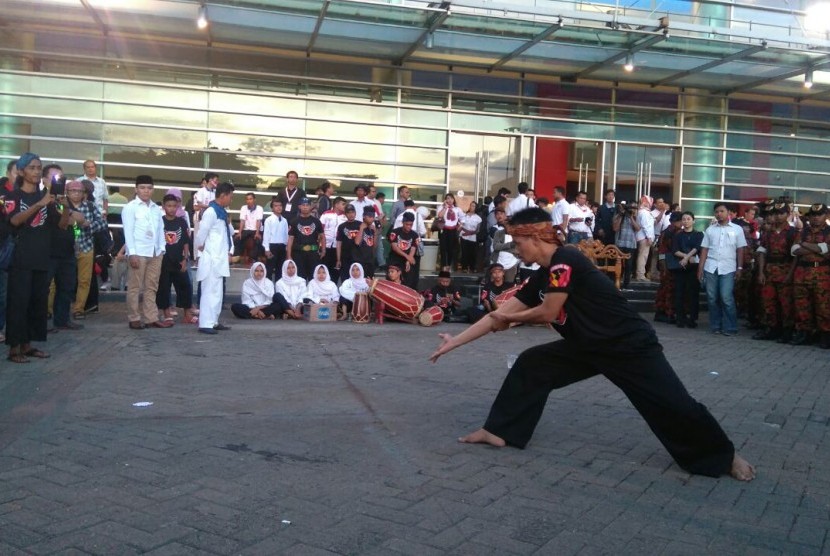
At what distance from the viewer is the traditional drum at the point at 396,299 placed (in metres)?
12.9

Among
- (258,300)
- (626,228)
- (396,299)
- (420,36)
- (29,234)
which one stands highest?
(420,36)

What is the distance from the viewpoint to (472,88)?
63.0 ft

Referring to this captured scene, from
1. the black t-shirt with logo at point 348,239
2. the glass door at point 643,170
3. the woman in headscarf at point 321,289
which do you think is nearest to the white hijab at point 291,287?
the woman in headscarf at point 321,289

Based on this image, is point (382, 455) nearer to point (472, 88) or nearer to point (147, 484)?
point (147, 484)

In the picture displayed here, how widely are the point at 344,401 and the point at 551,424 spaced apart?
179 cm

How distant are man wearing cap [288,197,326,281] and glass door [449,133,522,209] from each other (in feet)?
19.0

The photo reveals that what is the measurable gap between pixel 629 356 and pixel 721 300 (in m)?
8.85

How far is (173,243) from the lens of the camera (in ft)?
37.8

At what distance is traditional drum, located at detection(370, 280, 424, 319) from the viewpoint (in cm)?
1288

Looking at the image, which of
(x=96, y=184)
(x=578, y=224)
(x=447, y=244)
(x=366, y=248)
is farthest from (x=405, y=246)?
(x=96, y=184)

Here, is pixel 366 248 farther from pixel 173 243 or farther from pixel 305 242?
pixel 173 243

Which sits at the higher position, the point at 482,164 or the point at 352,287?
the point at 482,164

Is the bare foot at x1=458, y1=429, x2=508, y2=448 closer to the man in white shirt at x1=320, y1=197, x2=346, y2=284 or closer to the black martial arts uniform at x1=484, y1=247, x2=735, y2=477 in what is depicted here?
the black martial arts uniform at x1=484, y1=247, x2=735, y2=477

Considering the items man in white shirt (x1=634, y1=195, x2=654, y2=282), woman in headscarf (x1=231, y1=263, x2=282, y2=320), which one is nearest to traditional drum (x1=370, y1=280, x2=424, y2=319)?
woman in headscarf (x1=231, y1=263, x2=282, y2=320)
